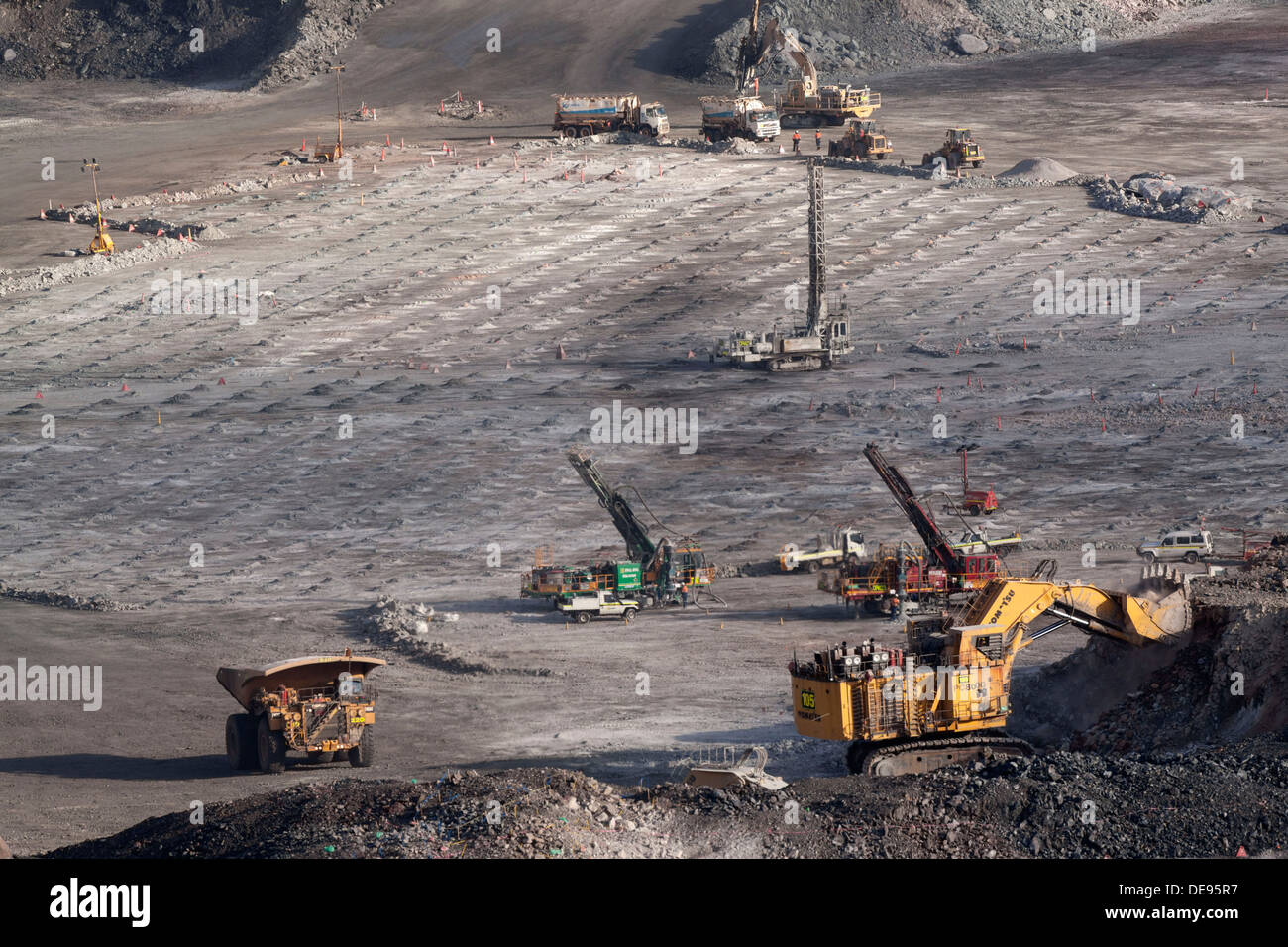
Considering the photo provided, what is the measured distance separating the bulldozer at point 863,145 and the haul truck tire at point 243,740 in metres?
58.9

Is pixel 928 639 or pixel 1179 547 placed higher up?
pixel 1179 547

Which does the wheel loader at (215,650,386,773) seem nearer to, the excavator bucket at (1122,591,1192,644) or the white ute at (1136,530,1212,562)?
the excavator bucket at (1122,591,1192,644)

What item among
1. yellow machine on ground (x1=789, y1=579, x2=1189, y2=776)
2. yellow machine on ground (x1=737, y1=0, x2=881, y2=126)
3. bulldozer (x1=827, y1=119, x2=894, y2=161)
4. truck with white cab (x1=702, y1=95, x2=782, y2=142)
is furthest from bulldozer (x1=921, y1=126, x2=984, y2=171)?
yellow machine on ground (x1=789, y1=579, x2=1189, y2=776)

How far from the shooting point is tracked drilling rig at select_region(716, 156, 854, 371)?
202 feet

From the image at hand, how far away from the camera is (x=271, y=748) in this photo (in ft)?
99.8

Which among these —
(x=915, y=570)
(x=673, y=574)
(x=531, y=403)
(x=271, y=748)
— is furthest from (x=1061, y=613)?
(x=531, y=403)

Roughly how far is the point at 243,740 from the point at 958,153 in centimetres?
5844

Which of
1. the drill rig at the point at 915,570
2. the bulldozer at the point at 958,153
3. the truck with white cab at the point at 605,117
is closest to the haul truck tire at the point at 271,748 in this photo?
the drill rig at the point at 915,570

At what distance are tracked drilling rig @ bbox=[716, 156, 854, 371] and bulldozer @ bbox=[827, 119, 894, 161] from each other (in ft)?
72.8

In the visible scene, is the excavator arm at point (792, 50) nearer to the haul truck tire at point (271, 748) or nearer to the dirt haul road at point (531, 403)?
the dirt haul road at point (531, 403)

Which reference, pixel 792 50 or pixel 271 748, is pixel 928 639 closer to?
pixel 271 748
